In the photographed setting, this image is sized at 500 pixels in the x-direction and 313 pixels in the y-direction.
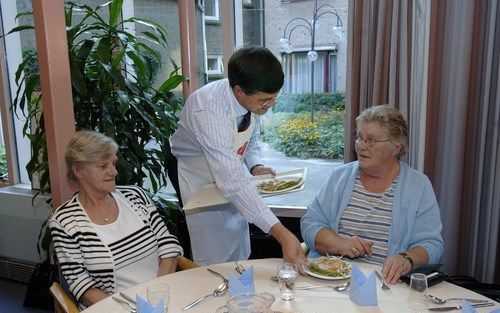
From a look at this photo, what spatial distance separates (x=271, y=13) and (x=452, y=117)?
150 cm

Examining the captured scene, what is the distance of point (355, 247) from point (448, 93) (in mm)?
1103

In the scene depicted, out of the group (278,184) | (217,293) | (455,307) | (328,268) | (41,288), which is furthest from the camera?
(41,288)

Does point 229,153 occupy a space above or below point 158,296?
above

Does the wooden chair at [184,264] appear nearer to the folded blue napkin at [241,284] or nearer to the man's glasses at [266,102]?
the folded blue napkin at [241,284]

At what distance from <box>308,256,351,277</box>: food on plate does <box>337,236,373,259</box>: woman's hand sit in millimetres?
212

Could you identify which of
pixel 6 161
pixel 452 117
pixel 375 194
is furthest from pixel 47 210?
pixel 452 117

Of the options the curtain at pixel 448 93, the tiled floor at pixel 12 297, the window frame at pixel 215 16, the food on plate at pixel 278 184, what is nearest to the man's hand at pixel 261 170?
the food on plate at pixel 278 184

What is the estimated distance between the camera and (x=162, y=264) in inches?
77.6

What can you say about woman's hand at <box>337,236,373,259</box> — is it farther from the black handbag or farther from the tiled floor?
the tiled floor

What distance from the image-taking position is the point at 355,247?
1.77 meters

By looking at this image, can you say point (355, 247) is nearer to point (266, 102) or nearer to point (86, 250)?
point (266, 102)

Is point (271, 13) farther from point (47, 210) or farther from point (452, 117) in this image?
point (47, 210)

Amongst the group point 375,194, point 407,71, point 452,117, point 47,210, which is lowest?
point 47,210

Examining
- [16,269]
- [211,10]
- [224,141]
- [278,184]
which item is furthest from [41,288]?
[211,10]
